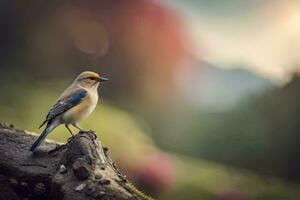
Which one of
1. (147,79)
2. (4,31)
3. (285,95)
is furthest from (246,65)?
(4,31)

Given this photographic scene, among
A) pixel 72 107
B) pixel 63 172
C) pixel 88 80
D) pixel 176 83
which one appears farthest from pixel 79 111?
pixel 176 83

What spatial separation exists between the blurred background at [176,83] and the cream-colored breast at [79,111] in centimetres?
152

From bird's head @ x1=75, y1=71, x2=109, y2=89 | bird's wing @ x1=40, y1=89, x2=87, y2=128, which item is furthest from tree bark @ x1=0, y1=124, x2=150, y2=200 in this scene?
bird's head @ x1=75, y1=71, x2=109, y2=89

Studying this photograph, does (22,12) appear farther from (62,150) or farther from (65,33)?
(62,150)

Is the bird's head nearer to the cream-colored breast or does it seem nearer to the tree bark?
the cream-colored breast

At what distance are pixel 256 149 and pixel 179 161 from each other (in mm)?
441

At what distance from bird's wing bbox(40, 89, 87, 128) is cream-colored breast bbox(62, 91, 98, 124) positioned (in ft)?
0.05

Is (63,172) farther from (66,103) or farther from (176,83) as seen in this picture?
(176,83)

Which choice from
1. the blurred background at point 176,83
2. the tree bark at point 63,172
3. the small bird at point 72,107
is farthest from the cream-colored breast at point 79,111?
the blurred background at point 176,83

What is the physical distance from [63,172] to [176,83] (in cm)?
238

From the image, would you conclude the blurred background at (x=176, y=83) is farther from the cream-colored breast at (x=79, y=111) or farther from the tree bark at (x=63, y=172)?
the tree bark at (x=63, y=172)

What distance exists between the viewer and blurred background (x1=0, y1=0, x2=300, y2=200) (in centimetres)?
436

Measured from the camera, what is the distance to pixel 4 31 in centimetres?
465

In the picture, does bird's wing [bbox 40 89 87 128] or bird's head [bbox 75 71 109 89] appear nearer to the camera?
bird's wing [bbox 40 89 87 128]
